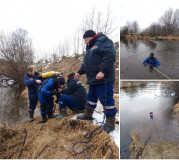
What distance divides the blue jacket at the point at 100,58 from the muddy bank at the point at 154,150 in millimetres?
4454

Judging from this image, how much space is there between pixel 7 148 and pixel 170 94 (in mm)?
17928

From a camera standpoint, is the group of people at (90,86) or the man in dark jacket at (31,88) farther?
the man in dark jacket at (31,88)

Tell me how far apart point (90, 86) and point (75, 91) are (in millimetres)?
755

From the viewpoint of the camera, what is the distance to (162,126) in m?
8.01

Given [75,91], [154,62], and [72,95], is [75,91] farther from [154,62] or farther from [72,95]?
[154,62]

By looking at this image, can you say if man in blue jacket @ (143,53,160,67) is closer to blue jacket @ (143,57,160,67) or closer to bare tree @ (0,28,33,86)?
blue jacket @ (143,57,160,67)

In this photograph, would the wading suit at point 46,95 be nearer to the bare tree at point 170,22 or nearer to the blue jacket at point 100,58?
the blue jacket at point 100,58

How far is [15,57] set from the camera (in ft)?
46.9

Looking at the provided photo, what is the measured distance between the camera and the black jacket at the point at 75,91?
377 centimetres

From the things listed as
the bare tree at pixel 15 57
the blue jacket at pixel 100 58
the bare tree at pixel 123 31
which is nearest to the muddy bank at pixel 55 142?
the blue jacket at pixel 100 58

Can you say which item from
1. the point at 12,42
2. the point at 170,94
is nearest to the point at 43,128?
the point at 12,42

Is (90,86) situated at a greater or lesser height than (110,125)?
greater

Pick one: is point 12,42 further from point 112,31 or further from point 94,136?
point 94,136

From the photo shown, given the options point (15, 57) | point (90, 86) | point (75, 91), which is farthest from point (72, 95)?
point (15, 57)
